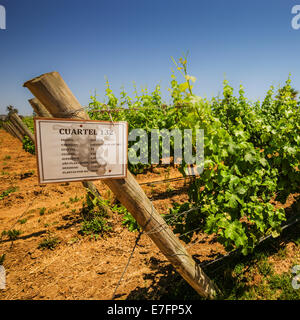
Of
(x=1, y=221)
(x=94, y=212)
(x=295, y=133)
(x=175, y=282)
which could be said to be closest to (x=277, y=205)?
(x=295, y=133)

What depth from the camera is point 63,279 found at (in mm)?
2840

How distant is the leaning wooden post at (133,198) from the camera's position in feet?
4.09

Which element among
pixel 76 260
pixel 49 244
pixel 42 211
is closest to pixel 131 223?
pixel 76 260

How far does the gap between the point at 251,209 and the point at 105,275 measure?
2.14 metres

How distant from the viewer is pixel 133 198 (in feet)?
4.96

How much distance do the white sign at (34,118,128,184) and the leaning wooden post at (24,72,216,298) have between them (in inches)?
4.6

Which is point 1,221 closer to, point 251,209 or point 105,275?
point 105,275

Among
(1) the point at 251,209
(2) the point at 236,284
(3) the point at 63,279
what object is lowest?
(3) the point at 63,279

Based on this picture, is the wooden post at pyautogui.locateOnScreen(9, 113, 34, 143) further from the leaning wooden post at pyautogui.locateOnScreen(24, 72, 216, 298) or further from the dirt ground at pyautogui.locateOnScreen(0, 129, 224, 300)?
the leaning wooden post at pyautogui.locateOnScreen(24, 72, 216, 298)

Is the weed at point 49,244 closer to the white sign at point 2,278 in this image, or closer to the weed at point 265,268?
the white sign at point 2,278

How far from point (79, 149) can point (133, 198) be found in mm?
535

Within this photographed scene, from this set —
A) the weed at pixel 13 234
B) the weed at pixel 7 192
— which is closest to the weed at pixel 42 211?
Result: the weed at pixel 13 234

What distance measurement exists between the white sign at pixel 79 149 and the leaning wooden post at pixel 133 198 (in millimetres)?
116

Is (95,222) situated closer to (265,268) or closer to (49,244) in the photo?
(49,244)
